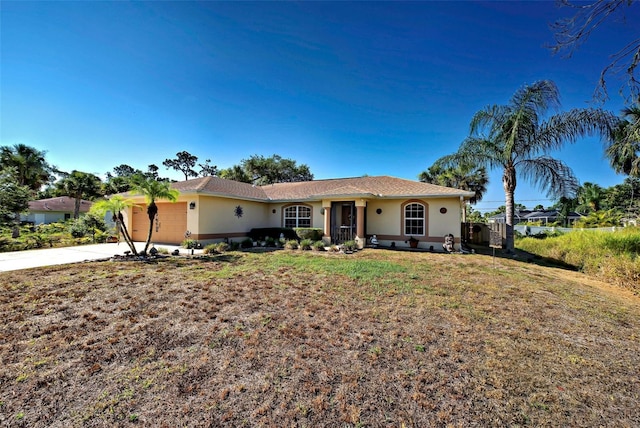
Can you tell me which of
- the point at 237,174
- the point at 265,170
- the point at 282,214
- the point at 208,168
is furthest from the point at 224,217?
the point at 208,168

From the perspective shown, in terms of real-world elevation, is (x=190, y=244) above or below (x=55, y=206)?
below

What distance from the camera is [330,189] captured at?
17781 millimetres

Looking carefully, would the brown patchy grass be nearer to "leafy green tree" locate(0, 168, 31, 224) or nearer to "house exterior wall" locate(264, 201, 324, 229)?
"house exterior wall" locate(264, 201, 324, 229)

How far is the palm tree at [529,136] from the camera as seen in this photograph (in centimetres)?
1211

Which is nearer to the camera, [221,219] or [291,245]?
[291,245]

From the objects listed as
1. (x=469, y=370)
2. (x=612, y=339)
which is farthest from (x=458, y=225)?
(x=469, y=370)

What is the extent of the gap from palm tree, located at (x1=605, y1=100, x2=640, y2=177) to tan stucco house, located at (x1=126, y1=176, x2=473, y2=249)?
5367 millimetres

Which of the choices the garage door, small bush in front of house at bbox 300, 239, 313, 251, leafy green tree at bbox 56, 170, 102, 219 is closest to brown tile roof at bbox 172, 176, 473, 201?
the garage door

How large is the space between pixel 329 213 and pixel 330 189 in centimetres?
290

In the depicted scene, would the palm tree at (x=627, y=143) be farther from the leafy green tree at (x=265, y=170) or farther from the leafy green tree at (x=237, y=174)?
the leafy green tree at (x=237, y=174)

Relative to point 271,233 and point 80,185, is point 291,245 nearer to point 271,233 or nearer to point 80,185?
point 271,233

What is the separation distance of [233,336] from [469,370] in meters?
3.36

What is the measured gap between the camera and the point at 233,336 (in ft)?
13.2

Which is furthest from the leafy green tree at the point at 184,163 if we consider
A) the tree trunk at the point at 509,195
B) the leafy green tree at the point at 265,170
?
the tree trunk at the point at 509,195
